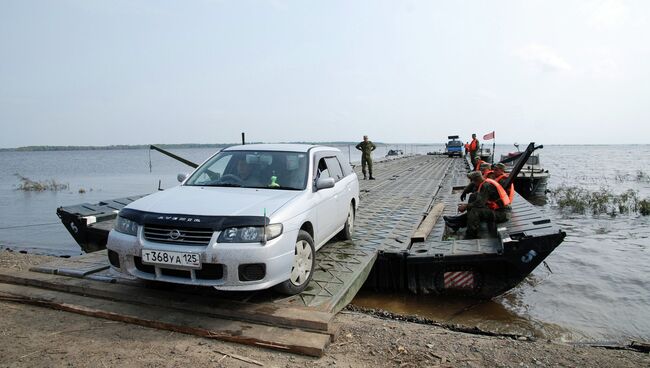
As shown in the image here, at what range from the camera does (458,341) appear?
431 cm

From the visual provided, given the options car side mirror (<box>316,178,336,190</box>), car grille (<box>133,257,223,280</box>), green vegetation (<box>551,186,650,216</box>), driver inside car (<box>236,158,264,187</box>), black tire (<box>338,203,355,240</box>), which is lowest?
green vegetation (<box>551,186,650,216</box>)

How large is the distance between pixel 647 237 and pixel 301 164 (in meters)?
11.1

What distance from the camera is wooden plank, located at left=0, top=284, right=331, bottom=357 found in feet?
12.7

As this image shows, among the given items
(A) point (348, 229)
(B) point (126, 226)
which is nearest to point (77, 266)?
(B) point (126, 226)

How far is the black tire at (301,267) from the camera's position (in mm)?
4723

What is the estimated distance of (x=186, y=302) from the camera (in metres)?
4.63

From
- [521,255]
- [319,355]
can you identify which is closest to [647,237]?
[521,255]

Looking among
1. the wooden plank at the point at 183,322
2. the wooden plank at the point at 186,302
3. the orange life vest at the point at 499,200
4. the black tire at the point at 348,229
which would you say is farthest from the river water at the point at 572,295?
the wooden plank at the point at 183,322

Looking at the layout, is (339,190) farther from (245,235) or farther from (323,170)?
(245,235)

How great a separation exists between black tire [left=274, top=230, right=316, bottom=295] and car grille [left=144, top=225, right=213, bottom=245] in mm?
967

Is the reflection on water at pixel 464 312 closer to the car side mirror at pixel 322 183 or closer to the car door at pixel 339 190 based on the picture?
the car door at pixel 339 190

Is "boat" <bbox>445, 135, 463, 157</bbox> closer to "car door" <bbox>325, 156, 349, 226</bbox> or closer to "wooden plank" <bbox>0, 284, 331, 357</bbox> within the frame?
"car door" <bbox>325, 156, 349, 226</bbox>

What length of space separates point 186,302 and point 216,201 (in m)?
1.10

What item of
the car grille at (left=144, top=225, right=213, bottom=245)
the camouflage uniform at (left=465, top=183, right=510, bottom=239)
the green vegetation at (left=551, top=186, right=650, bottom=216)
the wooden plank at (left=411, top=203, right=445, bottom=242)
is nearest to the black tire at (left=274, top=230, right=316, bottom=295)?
the car grille at (left=144, top=225, right=213, bottom=245)
